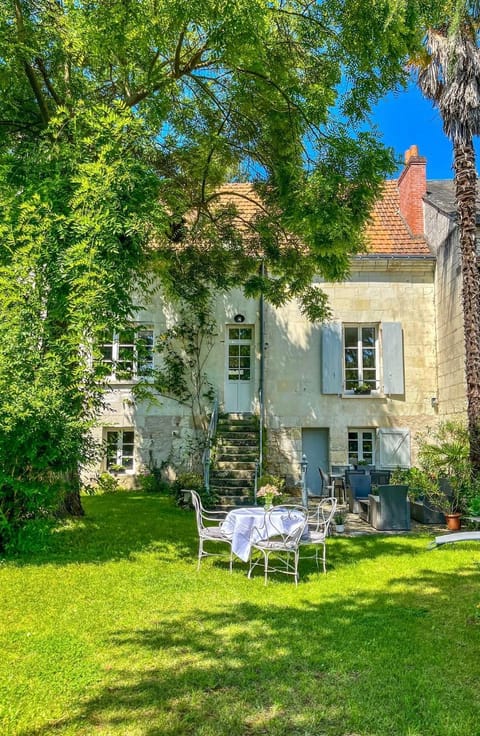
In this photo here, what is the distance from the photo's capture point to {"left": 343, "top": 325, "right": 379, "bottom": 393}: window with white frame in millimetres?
14398

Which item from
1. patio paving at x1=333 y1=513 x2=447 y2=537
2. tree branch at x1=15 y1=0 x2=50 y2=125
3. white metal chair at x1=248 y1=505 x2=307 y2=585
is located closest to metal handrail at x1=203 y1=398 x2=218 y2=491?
patio paving at x1=333 y1=513 x2=447 y2=537

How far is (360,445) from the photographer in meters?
14.3

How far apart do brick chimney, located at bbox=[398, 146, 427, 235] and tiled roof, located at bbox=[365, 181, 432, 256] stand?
239mm

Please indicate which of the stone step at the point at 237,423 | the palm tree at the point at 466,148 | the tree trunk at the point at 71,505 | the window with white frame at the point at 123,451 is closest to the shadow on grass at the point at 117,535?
the tree trunk at the point at 71,505

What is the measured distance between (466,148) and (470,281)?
2.78m

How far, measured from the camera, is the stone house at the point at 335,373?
1408cm

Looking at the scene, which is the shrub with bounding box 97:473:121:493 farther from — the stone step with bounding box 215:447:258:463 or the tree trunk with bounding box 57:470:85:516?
the tree trunk with bounding box 57:470:85:516

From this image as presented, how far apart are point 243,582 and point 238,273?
7.19m

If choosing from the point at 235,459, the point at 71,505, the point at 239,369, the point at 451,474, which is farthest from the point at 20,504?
the point at 239,369

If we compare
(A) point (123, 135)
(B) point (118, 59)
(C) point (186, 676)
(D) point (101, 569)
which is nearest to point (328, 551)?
(D) point (101, 569)

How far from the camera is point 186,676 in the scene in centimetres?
363

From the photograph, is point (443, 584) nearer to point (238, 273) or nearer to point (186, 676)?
point (186, 676)

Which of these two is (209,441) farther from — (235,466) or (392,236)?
(392,236)

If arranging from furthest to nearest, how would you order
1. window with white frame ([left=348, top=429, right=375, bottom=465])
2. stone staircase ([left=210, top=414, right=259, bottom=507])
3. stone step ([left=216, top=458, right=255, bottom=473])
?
window with white frame ([left=348, top=429, right=375, bottom=465]) → stone step ([left=216, top=458, right=255, bottom=473]) → stone staircase ([left=210, top=414, right=259, bottom=507])
